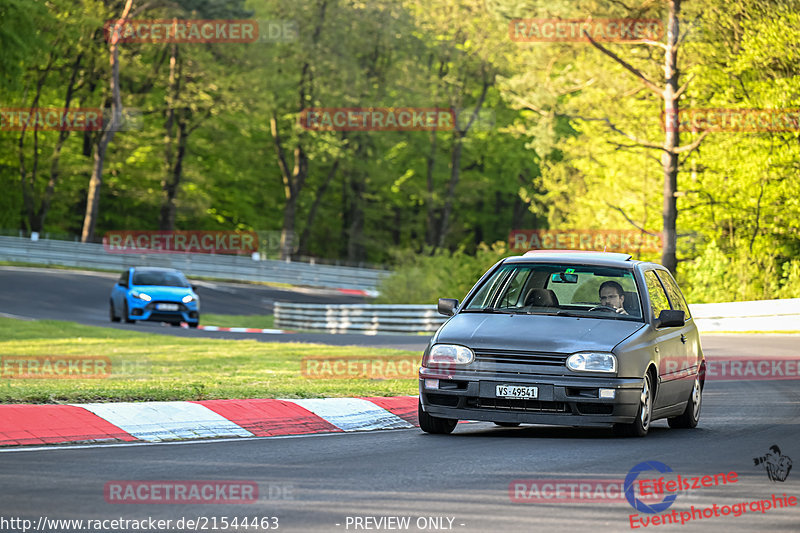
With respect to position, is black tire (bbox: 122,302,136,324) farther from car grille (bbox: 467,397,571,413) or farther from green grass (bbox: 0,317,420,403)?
car grille (bbox: 467,397,571,413)

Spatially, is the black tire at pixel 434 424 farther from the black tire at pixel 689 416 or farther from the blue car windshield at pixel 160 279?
the blue car windshield at pixel 160 279

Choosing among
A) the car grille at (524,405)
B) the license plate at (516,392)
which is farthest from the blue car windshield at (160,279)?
the license plate at (516,392)

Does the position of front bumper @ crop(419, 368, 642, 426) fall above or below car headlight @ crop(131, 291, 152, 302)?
above

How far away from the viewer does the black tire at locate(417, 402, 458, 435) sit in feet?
37.3

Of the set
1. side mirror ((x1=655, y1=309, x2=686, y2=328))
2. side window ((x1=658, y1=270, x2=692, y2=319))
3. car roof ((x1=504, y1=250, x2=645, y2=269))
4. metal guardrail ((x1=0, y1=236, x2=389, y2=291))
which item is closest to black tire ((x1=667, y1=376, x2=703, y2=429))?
side window ((x1=658, y1=270, x2=692, y2=319))

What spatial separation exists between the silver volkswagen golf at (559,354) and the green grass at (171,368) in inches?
119

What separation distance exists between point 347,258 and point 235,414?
71.3 metres

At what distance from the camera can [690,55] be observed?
4159 centimetres

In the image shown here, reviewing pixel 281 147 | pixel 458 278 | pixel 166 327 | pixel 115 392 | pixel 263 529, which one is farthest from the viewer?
pixel 281 147

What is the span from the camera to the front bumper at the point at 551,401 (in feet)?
34.8

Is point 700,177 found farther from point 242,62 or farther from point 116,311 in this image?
point 242,62

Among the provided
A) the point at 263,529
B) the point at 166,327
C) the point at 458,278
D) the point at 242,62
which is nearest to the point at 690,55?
the point at 458,278

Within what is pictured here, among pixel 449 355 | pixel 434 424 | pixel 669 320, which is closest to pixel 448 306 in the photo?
pixel 449 355

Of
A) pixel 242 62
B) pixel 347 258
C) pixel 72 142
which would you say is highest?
pixel 242 62
